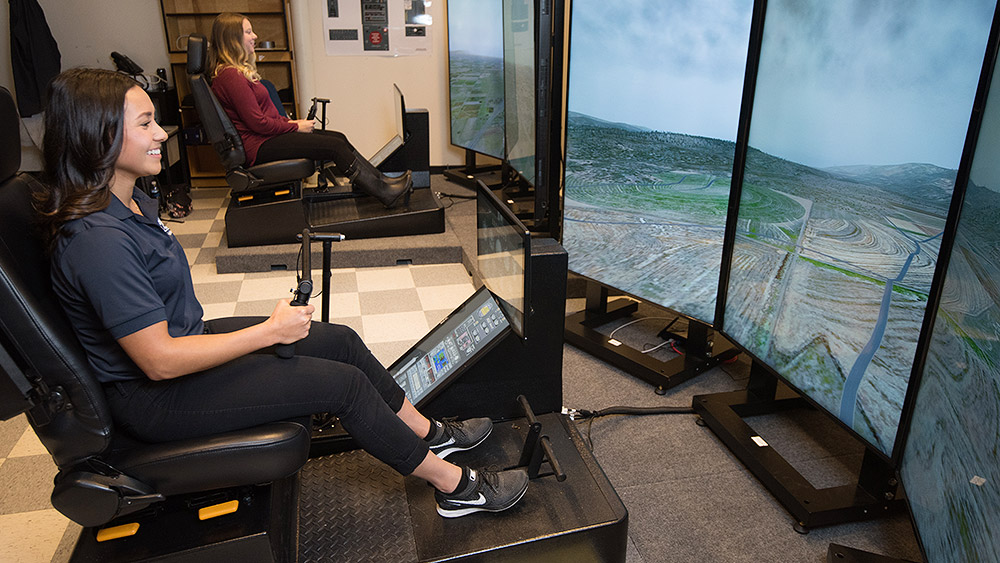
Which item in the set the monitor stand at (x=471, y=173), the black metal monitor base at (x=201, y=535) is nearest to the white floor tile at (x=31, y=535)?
the black metal monitor base at (x=201, y=535)

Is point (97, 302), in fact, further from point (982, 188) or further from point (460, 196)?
point (460, 196)

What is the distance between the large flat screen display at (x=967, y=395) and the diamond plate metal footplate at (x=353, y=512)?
1.15 meters

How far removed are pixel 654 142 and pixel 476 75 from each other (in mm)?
2742

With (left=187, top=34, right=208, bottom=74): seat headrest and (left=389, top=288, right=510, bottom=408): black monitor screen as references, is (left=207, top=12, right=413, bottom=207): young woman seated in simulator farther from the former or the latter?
(left=389, top=288, right=510, bottom=408): black monitor screen

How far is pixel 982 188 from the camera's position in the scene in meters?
1.38

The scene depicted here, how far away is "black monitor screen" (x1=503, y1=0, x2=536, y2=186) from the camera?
3.65 meters

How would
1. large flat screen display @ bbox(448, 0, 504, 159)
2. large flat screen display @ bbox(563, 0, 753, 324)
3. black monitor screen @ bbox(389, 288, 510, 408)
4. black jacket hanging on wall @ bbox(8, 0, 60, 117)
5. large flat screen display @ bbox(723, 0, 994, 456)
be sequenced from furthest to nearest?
black jacket hanging on wall @ bbox(8, 0, 60, 117), large flat screen display @ bbox(448, 0, 504, 159), large flat screen display @ bbox(563, 0, 753, 324), black monitor screen @ bbox(389, 288, 510, 408), large flat screen display @ bbox(723, 0, 994, 456)

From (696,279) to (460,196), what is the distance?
2879 mm

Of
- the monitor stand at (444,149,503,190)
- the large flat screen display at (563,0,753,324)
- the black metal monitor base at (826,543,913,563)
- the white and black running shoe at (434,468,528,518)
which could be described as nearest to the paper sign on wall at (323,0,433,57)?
the monitor stand at (444,149,503,190)

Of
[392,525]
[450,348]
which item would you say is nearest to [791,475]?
[450,348]

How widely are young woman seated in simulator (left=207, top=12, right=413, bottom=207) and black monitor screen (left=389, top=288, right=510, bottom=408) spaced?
2.21 m

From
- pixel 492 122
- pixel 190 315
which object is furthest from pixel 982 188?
pixel 492 122

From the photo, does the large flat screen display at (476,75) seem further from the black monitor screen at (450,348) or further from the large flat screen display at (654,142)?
the black monitor screen at (450,348)

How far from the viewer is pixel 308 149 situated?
4.09m
